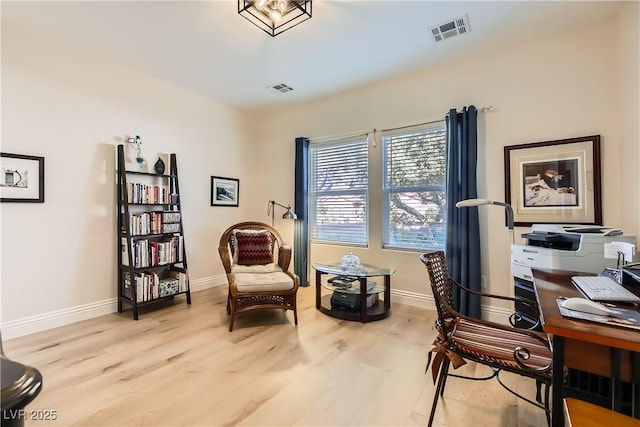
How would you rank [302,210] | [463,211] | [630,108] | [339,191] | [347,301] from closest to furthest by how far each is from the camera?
1. [630,108]
2. [463,211]
3. [347,301]
4. [339,191]
5. [302,210]

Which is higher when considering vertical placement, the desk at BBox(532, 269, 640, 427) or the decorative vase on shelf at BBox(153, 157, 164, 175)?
the decorative vase on shelf at BBox(153, 157, 164, 175)

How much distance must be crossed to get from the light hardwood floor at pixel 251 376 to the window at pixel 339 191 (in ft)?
4.48

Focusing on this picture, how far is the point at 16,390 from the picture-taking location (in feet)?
1.69

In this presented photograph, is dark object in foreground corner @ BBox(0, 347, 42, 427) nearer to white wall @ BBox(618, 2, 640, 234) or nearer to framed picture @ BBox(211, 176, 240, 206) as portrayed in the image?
white wall @ BBox(618, 2, 640, 234)

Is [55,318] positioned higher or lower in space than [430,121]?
lower

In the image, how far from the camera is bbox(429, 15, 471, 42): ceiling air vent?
8.24ft

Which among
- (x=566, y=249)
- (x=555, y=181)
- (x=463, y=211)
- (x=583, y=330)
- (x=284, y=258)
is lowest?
(x=284, y=258)

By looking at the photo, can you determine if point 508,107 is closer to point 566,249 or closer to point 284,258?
point 566,249

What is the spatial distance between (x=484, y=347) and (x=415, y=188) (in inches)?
88.3

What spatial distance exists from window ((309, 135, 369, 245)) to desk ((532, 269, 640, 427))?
9.18ft

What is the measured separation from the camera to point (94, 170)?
307 centimetres

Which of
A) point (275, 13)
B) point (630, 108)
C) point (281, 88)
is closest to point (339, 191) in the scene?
point (281, 88)

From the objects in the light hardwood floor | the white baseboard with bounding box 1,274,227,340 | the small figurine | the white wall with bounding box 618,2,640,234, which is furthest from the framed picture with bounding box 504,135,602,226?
the white baseboard with bounding box 1,274,227,340

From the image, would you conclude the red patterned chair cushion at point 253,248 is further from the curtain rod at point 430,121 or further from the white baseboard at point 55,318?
the curtain rod at point 430,121
